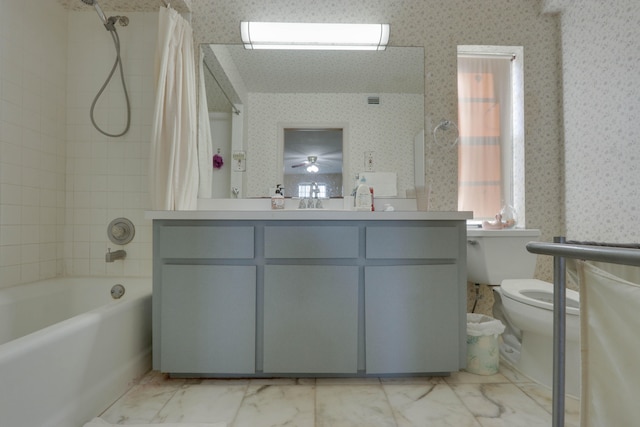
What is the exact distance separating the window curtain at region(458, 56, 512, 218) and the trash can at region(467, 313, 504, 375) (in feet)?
2.80

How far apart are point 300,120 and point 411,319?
1.29 meters

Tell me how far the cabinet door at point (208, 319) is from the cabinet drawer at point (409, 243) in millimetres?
539

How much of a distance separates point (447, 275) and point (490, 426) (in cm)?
55

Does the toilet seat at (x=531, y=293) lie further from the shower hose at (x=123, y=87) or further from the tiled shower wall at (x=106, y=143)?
the shower hose at (x=123, y=87)

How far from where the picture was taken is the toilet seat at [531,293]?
1.38 metres

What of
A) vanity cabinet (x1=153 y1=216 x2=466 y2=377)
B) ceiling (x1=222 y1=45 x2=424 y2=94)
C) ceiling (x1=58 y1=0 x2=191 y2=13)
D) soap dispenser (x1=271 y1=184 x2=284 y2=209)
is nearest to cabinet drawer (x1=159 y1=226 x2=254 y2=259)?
vanity cabinet (x1=153 y1=216 x2=466 y2=377)

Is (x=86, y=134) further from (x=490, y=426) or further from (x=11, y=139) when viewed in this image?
(x=490, y=426)

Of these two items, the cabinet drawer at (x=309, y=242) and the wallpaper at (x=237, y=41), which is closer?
the cabinet drawer at (x=309, y=242)

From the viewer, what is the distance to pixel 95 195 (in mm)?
1984

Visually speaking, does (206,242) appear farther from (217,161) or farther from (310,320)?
(217,161)

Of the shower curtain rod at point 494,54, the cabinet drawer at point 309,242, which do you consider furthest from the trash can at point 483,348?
the shower curtain rod at point 494,54

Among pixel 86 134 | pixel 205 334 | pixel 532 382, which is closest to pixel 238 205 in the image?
pixel 205 334

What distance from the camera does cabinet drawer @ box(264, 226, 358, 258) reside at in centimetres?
137

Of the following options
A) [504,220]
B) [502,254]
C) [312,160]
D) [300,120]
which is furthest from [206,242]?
[504,220]
